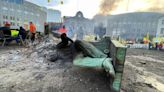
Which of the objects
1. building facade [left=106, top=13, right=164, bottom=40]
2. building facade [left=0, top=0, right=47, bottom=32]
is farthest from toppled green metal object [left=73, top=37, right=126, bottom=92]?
building facade [left=106, top=13, right=164, bottom=40]

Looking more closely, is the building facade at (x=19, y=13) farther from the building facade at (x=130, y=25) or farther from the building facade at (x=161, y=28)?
the building facade at (x=161, y=28)

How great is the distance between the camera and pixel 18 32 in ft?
29.1

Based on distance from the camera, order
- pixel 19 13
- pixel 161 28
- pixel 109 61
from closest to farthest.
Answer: pixel 109 61 → pixel 161 28 → pixel 19 13

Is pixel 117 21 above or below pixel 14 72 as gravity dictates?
above

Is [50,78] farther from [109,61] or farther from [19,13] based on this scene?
[19,13]

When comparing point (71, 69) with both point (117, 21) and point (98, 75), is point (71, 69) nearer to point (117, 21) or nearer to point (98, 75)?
point (98, 75)

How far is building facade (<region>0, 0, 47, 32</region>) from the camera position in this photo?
39.9m

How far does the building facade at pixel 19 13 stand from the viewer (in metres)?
39.9

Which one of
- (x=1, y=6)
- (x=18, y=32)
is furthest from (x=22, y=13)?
(x=18, y=32)

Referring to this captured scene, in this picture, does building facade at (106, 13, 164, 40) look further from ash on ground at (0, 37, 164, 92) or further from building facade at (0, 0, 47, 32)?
ash on ground at (0, 37, 164, 92)

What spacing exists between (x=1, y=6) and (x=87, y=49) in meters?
43.8

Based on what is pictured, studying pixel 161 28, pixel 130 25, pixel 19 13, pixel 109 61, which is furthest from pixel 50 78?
pixel 130 25

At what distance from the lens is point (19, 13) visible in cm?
4541

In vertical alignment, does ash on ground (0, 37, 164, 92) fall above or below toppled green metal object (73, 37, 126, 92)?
below
